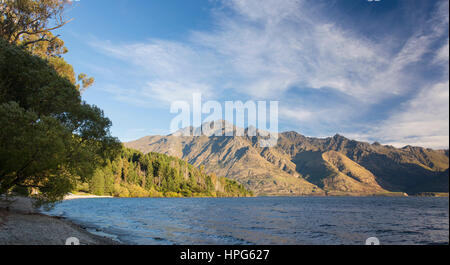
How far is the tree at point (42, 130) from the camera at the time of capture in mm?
20781

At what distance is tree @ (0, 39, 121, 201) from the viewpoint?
20781 mm

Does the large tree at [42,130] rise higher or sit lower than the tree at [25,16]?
lower

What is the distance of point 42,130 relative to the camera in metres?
21.7

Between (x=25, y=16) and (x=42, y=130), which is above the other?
(x=25, y=16)

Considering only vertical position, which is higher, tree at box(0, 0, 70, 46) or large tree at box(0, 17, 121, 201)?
tree at box(0, 0, 70, 46)

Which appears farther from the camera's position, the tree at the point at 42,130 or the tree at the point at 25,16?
the tree at the point at 25,16

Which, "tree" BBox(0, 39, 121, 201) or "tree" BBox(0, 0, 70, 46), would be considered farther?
"tree" BBox(0, 0, 70, 46)

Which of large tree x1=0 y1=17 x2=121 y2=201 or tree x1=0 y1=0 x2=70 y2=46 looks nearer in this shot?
large tree x1=0 y1=17 x2=121 y2=201

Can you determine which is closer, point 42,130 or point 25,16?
point 42,130

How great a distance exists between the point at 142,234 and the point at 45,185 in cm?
1543

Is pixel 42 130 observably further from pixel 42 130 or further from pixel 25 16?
pixel 25 16

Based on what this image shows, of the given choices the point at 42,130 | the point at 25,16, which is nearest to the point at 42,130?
the point at 42,130
